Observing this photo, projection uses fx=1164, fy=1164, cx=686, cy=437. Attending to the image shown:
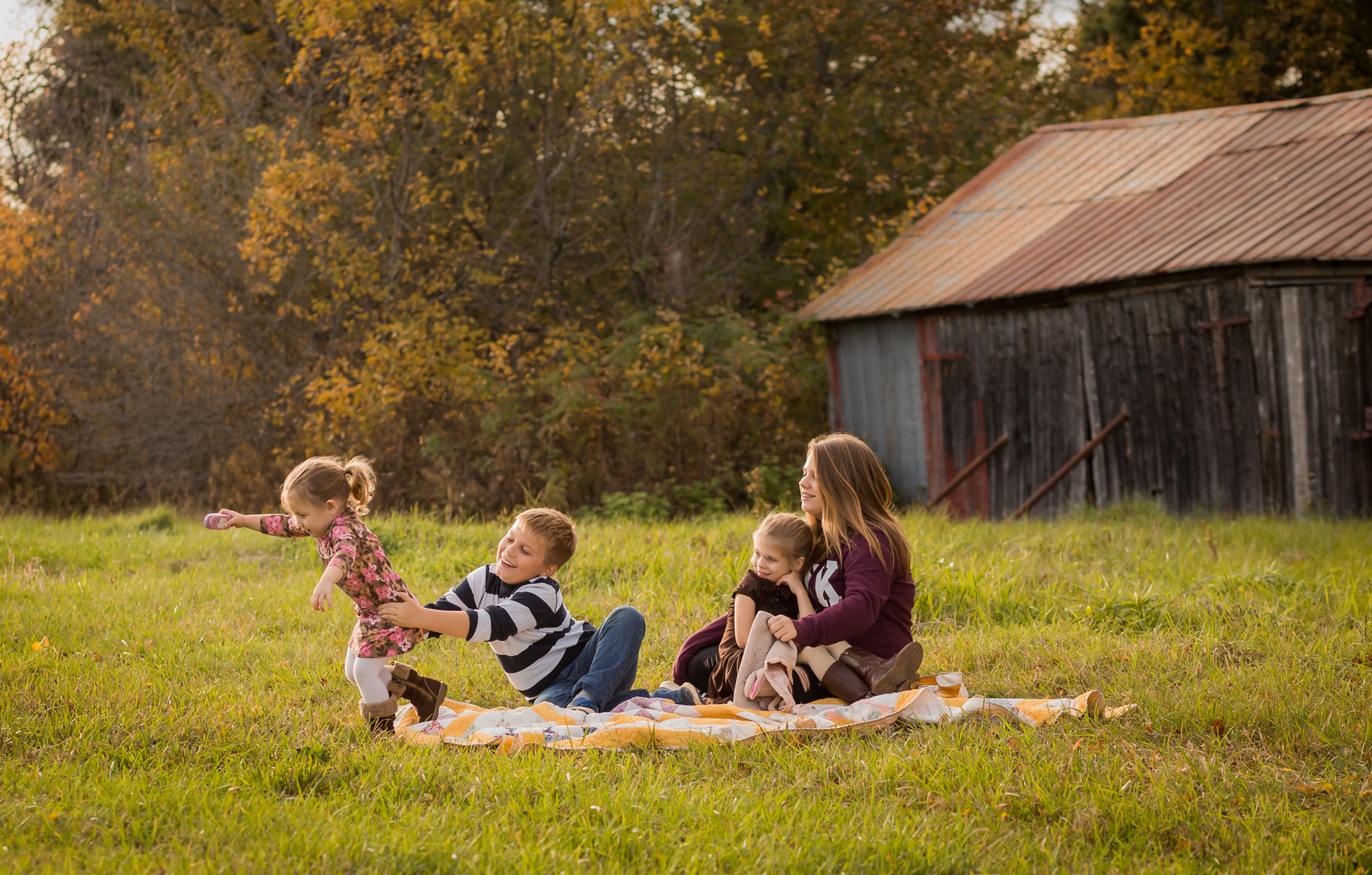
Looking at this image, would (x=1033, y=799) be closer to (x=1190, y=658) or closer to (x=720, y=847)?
(x=720, y=847)

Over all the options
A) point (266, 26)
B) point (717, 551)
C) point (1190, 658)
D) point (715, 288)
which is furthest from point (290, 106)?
point (1190, 658)

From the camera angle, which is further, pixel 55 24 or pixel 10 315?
pixel 55 24

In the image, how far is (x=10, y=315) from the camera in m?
15.4

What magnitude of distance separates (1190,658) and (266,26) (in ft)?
52.9

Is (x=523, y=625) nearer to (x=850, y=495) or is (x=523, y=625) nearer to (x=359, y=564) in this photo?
(x=359, y=564)

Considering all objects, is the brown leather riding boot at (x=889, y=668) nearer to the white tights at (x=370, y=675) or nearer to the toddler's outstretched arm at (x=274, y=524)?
the white tights at (x=370, y=675)

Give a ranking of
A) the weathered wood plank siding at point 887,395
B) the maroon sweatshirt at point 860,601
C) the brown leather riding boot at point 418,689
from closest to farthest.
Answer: the brown leather riding boot at point 418,689 < the maroon sweatshirt at point 860,601 < the weathered wood plank siding at point 887,395

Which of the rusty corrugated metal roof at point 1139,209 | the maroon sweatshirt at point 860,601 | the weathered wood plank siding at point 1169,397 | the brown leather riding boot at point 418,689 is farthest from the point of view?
the rusty corrugated metal roof at point 1139,209

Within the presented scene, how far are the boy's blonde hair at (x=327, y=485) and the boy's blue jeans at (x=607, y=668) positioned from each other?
1.09m

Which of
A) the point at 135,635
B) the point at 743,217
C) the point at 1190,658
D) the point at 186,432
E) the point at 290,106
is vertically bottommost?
the point at 1190,658

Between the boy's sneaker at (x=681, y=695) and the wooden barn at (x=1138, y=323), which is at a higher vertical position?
the wooden barn at (x=1138, y=323)

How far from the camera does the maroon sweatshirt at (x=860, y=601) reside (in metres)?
4.51

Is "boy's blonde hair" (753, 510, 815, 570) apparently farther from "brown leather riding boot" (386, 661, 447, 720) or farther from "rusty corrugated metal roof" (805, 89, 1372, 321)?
"rusty corrugated metal roof" (805, 89, 1372, 321)

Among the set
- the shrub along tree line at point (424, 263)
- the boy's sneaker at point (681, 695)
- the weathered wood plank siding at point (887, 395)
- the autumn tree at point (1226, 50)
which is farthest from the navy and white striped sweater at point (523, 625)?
the autumn tree at point (1226, 50)
